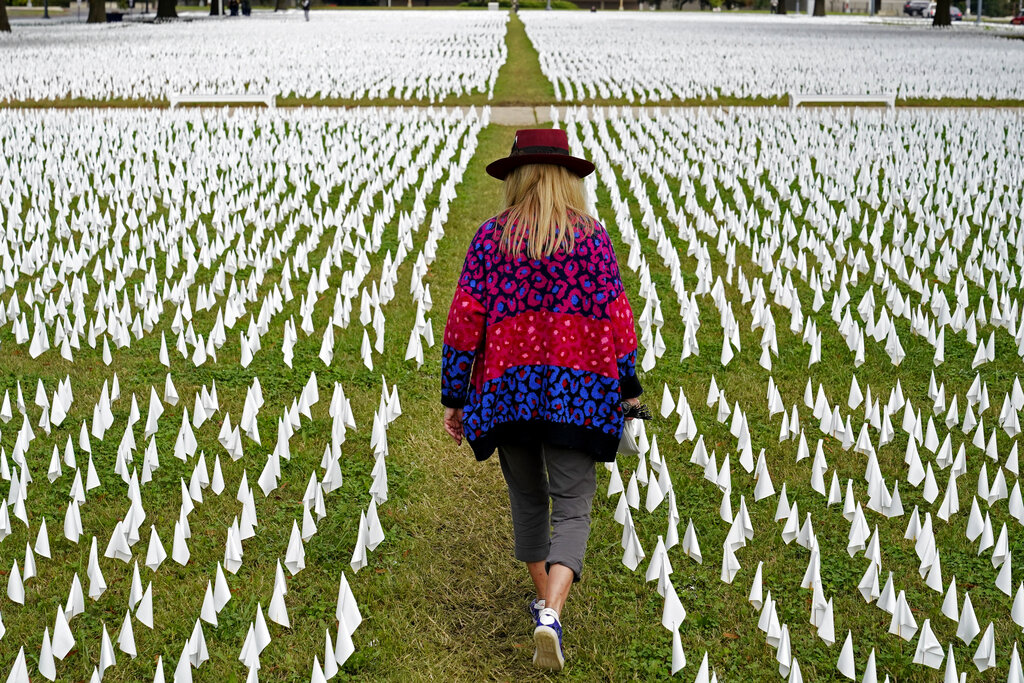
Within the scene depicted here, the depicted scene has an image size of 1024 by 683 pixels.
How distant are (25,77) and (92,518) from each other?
22.5 metres

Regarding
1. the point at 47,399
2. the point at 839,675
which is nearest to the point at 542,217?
the point at 839,675

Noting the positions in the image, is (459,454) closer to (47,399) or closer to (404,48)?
(47,399)

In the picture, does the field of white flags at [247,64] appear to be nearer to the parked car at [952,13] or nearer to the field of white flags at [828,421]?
the field of white flags at [828,421]

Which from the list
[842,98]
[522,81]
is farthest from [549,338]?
[522,81]

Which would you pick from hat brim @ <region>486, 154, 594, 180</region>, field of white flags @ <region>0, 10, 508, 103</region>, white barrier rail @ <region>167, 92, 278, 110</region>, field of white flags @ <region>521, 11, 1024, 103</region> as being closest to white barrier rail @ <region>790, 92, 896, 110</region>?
field of white flags @ <region>521, 11, 1024, 103</region>

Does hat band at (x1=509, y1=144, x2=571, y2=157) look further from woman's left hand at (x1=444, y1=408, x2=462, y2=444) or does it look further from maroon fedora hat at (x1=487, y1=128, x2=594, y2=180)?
woman's left hand at (x1=444, y1=408, x2=462, y2=444)

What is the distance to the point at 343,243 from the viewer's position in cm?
990

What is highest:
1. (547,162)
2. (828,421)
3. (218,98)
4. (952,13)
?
(952,13)

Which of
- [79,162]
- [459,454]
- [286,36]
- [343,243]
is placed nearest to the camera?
[459,454]

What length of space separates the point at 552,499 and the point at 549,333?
63cm

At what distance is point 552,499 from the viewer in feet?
12.7

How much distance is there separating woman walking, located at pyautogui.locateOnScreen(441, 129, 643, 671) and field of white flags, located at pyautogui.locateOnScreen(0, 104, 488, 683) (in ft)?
2.91

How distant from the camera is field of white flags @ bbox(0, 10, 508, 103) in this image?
75.6 ft

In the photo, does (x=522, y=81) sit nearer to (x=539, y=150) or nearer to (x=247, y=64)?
(x=247, y=64)
